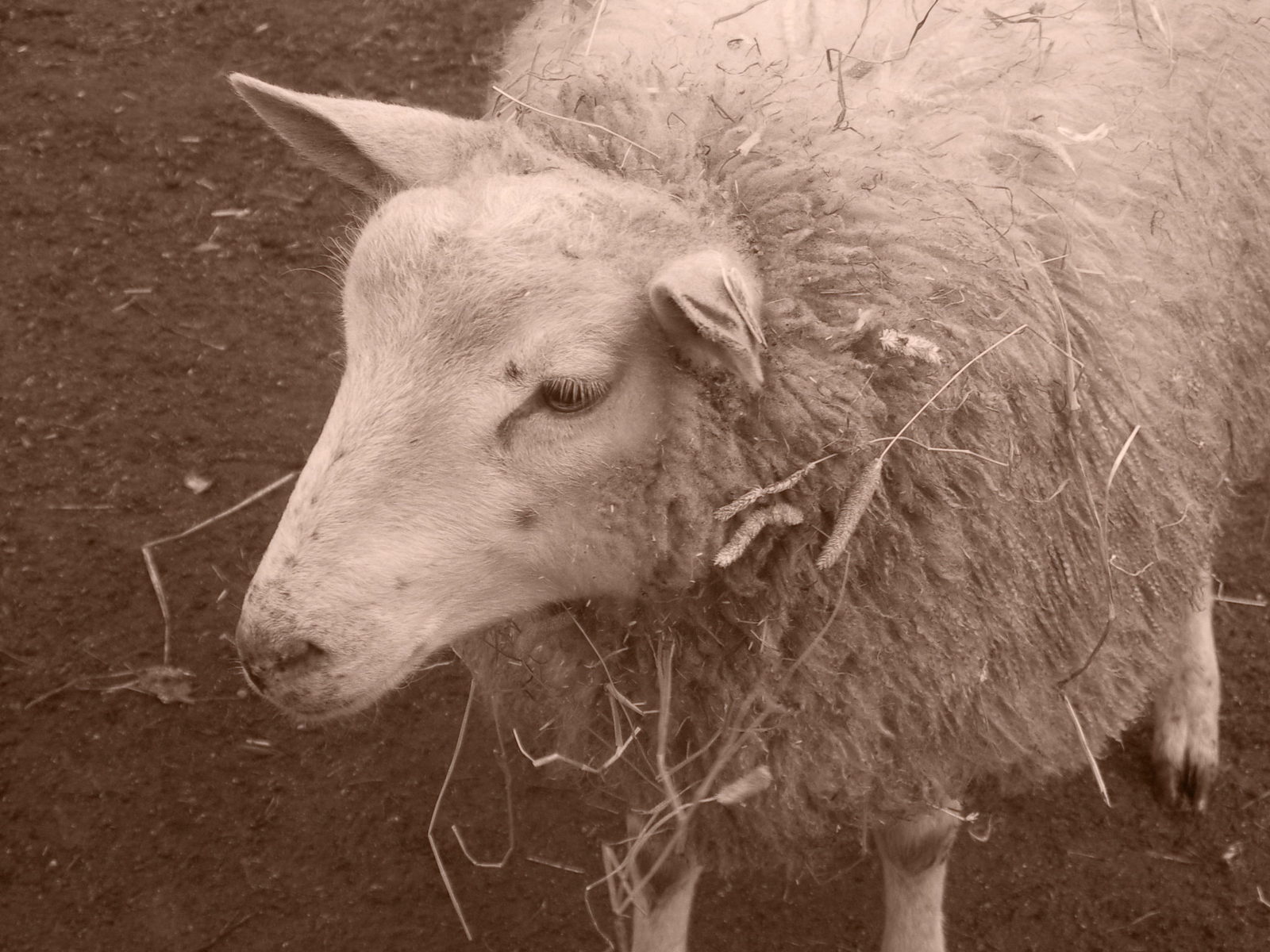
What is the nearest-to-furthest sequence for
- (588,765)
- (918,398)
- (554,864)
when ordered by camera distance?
(918,398), (588,765), (554,864)

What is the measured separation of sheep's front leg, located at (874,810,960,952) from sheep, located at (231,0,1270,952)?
26 centimetres

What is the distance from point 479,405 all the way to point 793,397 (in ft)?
1.27

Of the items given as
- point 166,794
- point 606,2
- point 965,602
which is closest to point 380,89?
point 606,2

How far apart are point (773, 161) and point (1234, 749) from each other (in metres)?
2.28

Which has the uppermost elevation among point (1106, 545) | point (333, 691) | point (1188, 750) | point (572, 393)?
point (572, 393)

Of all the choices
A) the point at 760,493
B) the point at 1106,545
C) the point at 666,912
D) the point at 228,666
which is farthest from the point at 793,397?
the point at 228,666

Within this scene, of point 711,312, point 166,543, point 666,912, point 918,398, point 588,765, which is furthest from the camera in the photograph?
point 166,543

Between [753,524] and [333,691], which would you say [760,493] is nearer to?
[753,524]

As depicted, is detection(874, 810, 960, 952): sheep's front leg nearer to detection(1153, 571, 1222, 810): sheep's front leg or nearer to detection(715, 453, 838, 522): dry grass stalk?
detection(1153, 571, 1222, 810): sheep's front leg

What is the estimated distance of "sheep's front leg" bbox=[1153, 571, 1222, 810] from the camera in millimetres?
2758

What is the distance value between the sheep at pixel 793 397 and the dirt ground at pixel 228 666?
926 mm

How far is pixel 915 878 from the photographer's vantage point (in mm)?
2305

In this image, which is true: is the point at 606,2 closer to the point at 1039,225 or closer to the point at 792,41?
the point at 792,41

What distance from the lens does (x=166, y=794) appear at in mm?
2844
